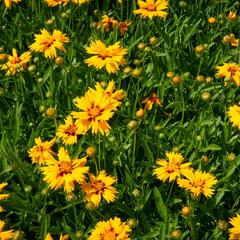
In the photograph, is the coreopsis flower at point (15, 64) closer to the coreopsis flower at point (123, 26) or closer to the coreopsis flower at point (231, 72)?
the coreopsis flower at point (123, 26)

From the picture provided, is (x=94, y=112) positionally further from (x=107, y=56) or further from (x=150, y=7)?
(x=150, y=7)

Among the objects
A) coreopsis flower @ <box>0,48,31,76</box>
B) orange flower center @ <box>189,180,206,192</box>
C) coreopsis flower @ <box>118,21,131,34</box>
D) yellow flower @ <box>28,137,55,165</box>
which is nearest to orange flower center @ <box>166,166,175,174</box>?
orange flower center @ <box>189,180,206,192</box>

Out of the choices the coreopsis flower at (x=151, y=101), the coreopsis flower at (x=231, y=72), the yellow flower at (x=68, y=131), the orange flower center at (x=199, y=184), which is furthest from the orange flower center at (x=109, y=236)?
the coreopsis flower at (x=231, y=72)

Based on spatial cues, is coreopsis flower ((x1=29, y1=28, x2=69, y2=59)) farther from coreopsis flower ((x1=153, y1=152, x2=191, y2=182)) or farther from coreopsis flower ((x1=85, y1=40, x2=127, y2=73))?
coreopsis flower ((x1=153, y1=152, x2=191, y2=182))

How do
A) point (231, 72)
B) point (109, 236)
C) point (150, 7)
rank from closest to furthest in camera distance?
1. point (109, 236)
2. point (231, 72)
3. point (150, 7)

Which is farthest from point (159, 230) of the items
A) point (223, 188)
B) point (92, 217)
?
point (223, 188)

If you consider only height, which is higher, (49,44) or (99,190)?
(49,44)

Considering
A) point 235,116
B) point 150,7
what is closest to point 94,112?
point 235,116
